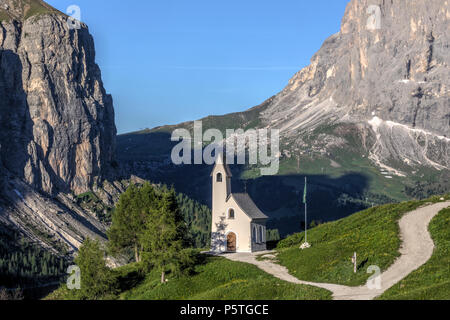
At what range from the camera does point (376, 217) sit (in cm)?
9344

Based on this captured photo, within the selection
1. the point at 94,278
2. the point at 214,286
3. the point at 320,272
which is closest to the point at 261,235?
the point at 214,286

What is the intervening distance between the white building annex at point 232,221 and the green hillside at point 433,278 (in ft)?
94.9

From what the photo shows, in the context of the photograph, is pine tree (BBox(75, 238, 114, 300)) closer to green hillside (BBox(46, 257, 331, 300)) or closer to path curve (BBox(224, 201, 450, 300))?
green hillside (BBox(46, 257, 331, 300))

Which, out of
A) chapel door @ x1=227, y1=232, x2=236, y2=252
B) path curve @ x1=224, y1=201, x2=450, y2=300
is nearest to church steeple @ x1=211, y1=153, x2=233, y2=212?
chapel door @ x1=227, y1=232, x2=236, y2=252

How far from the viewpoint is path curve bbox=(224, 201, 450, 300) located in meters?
61.1

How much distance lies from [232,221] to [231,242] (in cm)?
321

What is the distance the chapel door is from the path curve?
4586 mm

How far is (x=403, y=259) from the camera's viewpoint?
2744 inches

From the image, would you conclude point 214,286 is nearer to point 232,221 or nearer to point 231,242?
point 231,242

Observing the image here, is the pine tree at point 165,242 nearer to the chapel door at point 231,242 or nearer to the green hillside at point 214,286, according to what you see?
the green hillside at point 214,286

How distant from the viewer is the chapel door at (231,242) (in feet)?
326

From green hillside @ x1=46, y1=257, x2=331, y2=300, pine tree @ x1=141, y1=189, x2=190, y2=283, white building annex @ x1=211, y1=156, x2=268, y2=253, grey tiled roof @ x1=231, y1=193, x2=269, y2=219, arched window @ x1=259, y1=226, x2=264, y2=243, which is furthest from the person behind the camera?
arched window @ x1=259, y1=226, x2=264, y2=243
